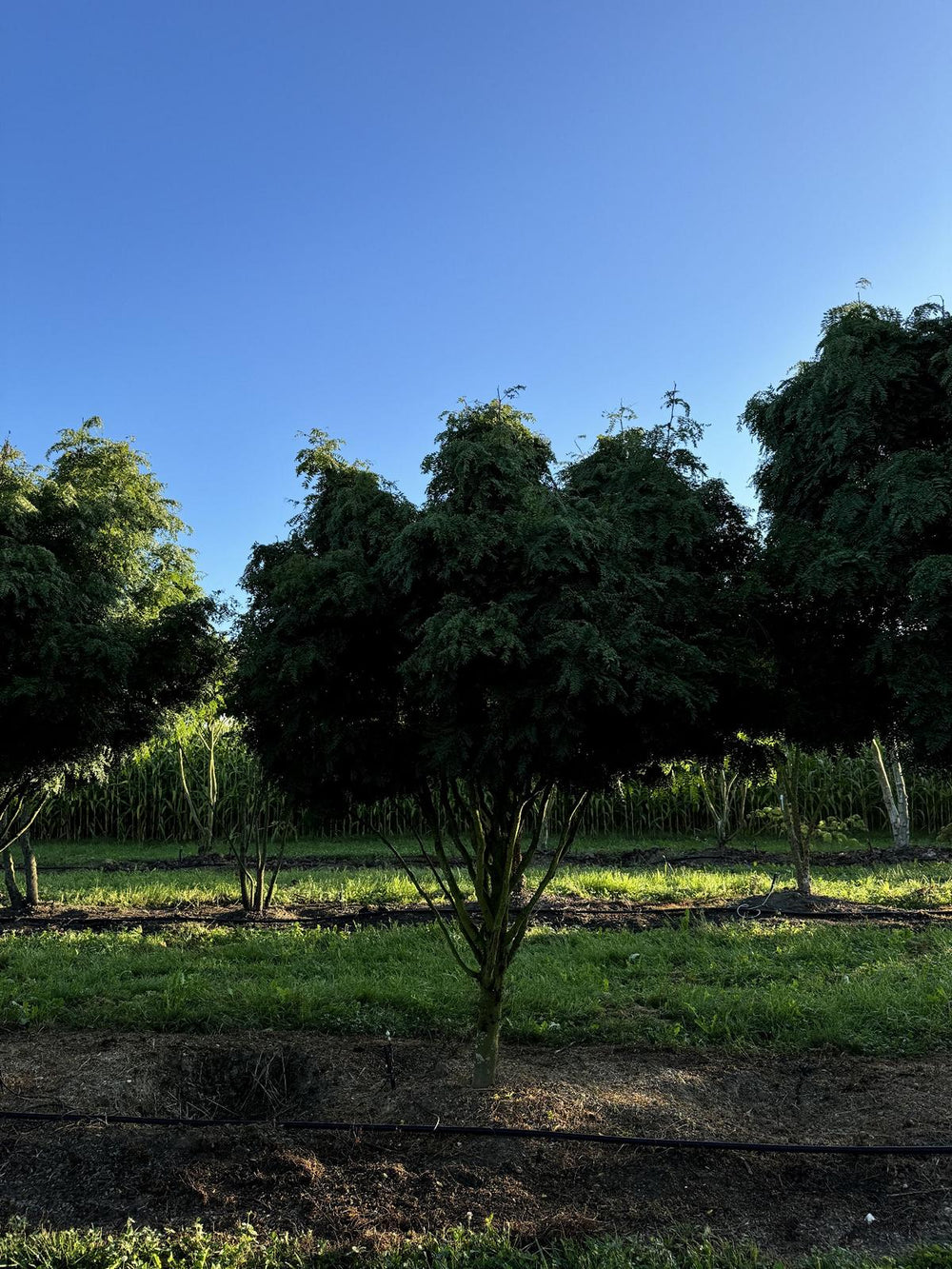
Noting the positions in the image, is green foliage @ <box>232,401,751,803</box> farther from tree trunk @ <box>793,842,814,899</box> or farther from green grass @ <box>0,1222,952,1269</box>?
tree trunk @ <box>793,842,814,899</box>

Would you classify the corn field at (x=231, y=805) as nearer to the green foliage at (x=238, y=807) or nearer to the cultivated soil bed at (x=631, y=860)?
the green foliage at (x=238, y=807)

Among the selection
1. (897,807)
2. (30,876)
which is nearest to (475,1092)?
(30,876)

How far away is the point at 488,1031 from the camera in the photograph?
4.97 meters

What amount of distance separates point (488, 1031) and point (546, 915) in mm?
5096

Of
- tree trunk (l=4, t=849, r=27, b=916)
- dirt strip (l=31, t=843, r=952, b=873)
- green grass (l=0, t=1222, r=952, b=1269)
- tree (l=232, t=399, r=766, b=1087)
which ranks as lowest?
dirt strip (l=31, t=843, r=952, b=873)

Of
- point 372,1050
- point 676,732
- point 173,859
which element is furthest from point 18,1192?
point 173,859

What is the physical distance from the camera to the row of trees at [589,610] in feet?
13.3

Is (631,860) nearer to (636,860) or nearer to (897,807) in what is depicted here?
(636,860)

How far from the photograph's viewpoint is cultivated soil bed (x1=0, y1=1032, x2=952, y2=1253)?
147 inches

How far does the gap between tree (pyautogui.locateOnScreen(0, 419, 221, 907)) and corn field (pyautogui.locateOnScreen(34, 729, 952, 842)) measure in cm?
1300

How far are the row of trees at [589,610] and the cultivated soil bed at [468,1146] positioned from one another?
0.71 meters

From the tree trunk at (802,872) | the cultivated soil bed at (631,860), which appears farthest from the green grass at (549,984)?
the cultivated soil bed at (631,860)

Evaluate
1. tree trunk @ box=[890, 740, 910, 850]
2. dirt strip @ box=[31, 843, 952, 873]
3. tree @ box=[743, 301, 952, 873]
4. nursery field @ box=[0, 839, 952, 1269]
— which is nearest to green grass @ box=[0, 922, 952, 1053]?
nursery field @ box=[0, 839, 952, 1269]

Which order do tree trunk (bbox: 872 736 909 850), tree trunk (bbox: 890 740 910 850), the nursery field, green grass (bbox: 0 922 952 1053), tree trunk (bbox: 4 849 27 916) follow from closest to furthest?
the nursery field → green grass (bbox: 0 922 952 1053) → tree trunk (bbox: 4 849 27 916) → tree trunk (bbox: 872 736 909 850) → tree trunk (bbox: 890 740 910 850)
